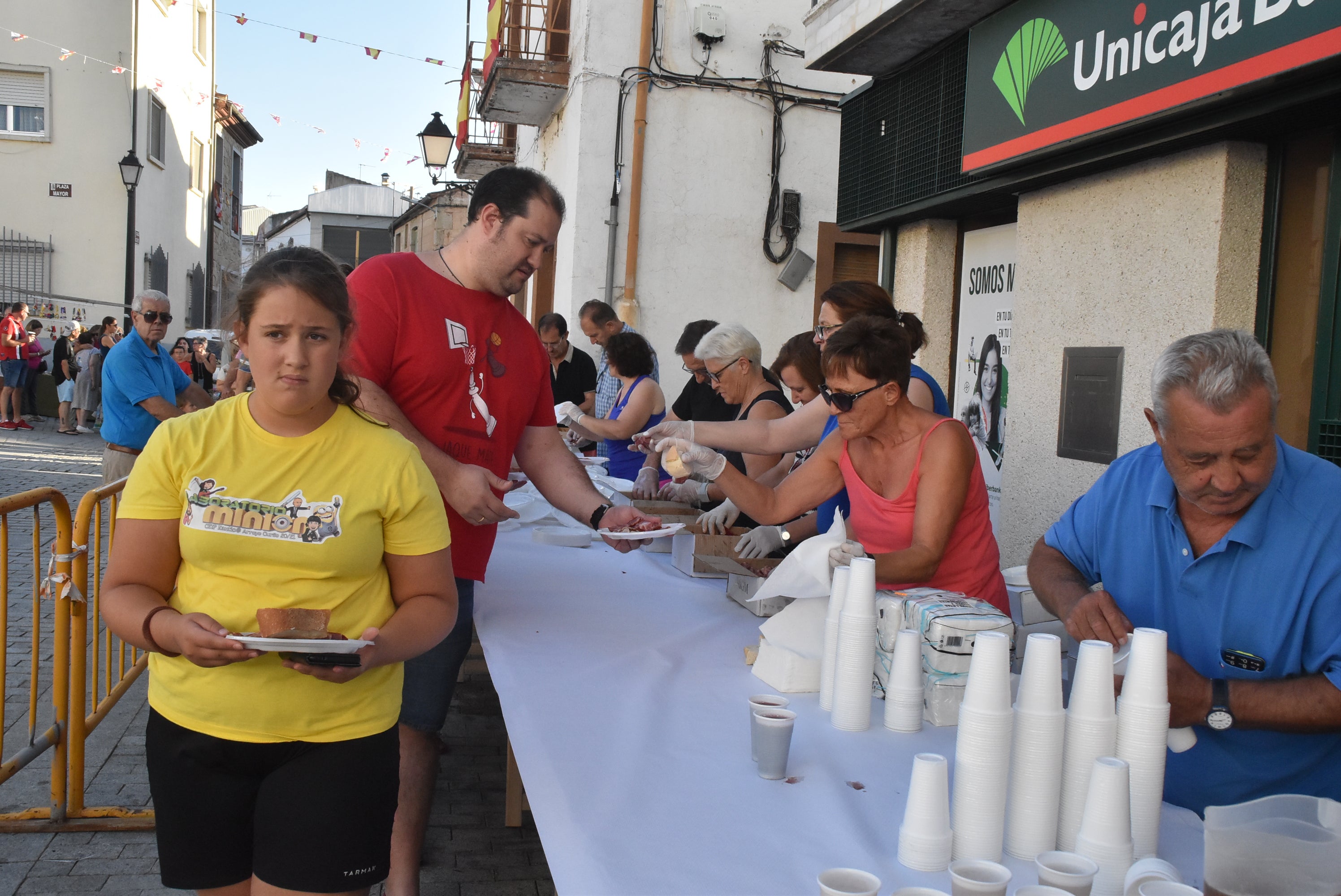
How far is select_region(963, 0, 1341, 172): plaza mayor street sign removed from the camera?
333 cm

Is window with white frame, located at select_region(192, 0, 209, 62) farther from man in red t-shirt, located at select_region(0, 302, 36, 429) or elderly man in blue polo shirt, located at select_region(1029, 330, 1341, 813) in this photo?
elderly man in blue polo shirt, located at select_region(1029, 330, 1341, 813)

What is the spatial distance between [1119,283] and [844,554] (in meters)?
2.98

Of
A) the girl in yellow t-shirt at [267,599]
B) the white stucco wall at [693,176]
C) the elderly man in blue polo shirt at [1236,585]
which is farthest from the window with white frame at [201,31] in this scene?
the elderly man in blue polo shirt at [1236,585]

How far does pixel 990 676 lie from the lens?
1541 mm

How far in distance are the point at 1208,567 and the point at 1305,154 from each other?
8.78 ft

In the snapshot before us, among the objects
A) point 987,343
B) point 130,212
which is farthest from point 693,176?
point 130,212

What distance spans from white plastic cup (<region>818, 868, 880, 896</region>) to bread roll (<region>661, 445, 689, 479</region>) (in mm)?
1991

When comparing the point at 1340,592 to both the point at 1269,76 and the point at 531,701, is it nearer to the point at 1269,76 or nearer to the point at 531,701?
the point at 531,701

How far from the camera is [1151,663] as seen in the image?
5.07 feet

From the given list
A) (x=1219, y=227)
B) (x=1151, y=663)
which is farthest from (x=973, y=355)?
(x=1151, y=663)

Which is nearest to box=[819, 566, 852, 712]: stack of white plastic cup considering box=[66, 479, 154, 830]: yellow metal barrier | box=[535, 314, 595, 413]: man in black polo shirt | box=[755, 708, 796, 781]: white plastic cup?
box=[755, 708, 796, 781]: white plastic cup

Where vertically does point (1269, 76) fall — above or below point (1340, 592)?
above

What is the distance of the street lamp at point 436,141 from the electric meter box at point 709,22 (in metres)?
6.12

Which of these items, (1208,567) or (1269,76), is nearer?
(1208,567)
